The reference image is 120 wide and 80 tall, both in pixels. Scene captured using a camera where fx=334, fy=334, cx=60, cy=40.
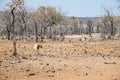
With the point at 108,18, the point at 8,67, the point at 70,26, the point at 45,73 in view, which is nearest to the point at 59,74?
the point at 45,73

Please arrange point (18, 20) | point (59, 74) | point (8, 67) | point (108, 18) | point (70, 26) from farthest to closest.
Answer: point (70, 26) → point (108, 18) → point (18, 20) → point (8, 67) → point (59, 74)

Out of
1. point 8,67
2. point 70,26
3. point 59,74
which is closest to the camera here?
point 59,74

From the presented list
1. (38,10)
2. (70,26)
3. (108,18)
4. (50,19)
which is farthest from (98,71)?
(70,26)

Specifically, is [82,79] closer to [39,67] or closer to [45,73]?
[45,73]

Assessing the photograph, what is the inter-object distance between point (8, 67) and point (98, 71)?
453cm

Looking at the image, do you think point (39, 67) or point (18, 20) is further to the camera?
point (18, 20)

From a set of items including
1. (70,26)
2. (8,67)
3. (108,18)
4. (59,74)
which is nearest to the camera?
(59,74)

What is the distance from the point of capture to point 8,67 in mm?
16922

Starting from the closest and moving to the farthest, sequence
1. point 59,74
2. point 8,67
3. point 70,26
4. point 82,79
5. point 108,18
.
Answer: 1. point 82,79
2. point 59,74
3. point 8,67
4. point 108,18
5. point 70,26

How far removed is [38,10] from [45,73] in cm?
5685

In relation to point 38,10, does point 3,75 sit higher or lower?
lower

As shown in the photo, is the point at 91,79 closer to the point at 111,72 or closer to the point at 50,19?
the point at 111,72

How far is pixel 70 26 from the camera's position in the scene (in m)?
124

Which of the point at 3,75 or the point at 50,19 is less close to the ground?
the point at 50,19
